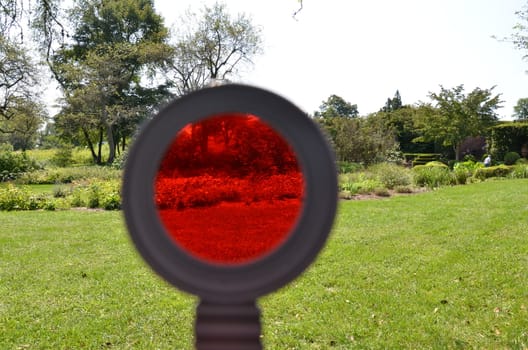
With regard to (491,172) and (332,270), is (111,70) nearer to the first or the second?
(491,172)

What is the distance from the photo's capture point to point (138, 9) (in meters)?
38.3

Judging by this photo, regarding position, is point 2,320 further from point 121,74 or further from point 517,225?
point 121,74

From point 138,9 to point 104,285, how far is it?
121ft

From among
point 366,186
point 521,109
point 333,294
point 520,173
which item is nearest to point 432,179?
point 366,186

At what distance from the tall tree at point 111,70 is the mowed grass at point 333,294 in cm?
2038

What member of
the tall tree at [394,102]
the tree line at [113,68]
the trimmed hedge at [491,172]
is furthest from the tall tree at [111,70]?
the tall tree at [394,102]

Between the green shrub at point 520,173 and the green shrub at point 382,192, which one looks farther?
the green shrub at point 520,173

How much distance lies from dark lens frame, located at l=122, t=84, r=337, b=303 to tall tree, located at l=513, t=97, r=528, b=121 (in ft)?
314

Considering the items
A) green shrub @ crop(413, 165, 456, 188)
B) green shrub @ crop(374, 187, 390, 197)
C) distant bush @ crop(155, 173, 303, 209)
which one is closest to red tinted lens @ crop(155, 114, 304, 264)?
distant bush @ crop(155, 173, 303, 209)

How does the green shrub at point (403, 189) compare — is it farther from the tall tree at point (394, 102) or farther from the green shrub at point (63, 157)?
the tall tree at point (394, 102)

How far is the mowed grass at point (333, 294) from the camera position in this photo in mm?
4496

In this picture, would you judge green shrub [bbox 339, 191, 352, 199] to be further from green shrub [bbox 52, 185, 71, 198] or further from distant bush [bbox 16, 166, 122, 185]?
distant bush [bbox 16, 166, 122, 185]

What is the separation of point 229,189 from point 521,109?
3903 inches

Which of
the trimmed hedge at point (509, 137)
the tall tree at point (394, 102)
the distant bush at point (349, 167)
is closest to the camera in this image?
the distant bush at point (349, 167)
